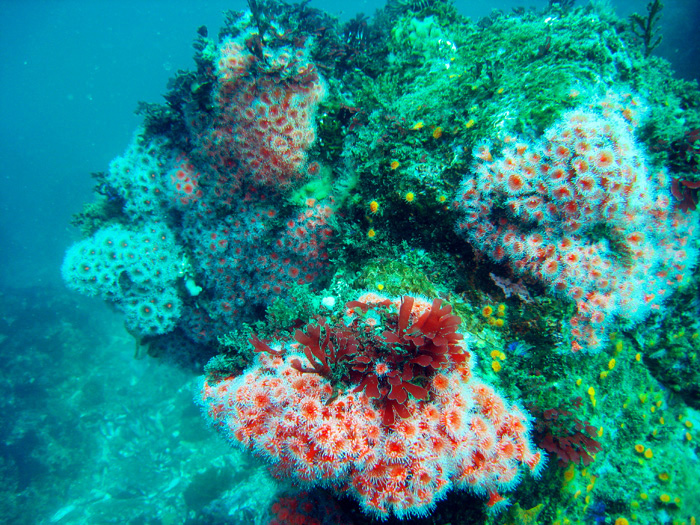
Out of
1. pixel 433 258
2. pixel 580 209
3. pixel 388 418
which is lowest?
pixel 388 418

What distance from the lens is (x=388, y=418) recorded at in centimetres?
248

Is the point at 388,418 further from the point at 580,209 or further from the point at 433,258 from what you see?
the point at 580,209

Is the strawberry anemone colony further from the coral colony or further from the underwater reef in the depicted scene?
the coral colony

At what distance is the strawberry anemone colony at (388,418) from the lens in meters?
2.49

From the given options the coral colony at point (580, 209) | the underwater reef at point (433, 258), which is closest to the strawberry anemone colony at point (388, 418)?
the underwater reef at point (433, 258)

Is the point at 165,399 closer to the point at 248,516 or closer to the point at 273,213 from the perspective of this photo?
the point at 248,516

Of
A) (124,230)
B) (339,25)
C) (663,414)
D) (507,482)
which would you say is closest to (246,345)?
(507,482)

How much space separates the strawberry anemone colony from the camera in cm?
249

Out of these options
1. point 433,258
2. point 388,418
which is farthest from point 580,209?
point 388,418

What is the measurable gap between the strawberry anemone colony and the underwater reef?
0.06ft

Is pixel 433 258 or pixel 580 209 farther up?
pixel 580 209

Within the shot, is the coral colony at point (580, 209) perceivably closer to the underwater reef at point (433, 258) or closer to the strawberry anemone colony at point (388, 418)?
the underwater reef at point (433, 258)

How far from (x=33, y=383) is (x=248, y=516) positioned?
11.6 meters

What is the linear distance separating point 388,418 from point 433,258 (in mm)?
2255
